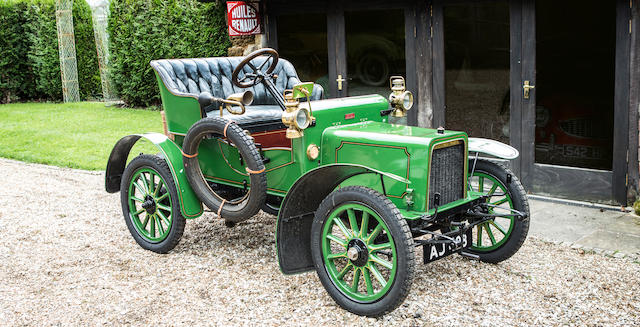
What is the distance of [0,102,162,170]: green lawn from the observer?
970 centimetres

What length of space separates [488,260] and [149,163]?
285 centimetres

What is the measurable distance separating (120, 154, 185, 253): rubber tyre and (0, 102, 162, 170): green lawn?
12.1 feet

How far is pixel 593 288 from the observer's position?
4246 mm

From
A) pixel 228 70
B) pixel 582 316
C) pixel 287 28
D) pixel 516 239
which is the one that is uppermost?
pixel 287 28

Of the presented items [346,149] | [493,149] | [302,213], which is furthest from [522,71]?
[302,213]

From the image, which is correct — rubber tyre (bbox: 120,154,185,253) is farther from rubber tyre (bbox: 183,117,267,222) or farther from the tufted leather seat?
the tufted leather seat

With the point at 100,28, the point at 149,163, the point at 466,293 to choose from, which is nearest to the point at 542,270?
the point at 466,293

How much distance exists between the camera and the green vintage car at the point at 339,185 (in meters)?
3.90

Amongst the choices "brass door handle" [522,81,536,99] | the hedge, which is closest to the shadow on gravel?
"brass door handle" [522,81,536,99]

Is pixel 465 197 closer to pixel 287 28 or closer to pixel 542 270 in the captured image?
pixel 542 270

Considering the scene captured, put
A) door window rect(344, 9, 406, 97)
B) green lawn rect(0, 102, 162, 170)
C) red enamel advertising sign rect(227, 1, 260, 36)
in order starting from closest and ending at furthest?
door window rect(344, 9, 406, 97) → red enamel advertising sign rect(227, 1, 260, 36) → green lawn rect(0, 102, 162, 170)

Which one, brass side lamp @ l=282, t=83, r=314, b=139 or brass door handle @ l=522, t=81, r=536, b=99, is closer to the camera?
brass side lamp @ l=282, t=83, r=314, b=139

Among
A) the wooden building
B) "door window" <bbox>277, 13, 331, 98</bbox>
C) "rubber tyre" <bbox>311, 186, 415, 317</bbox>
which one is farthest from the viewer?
"door window" <bbox>277, 13, 331, 98</bbox>

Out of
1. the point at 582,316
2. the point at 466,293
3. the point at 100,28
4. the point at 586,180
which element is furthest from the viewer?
the point at 100,28
